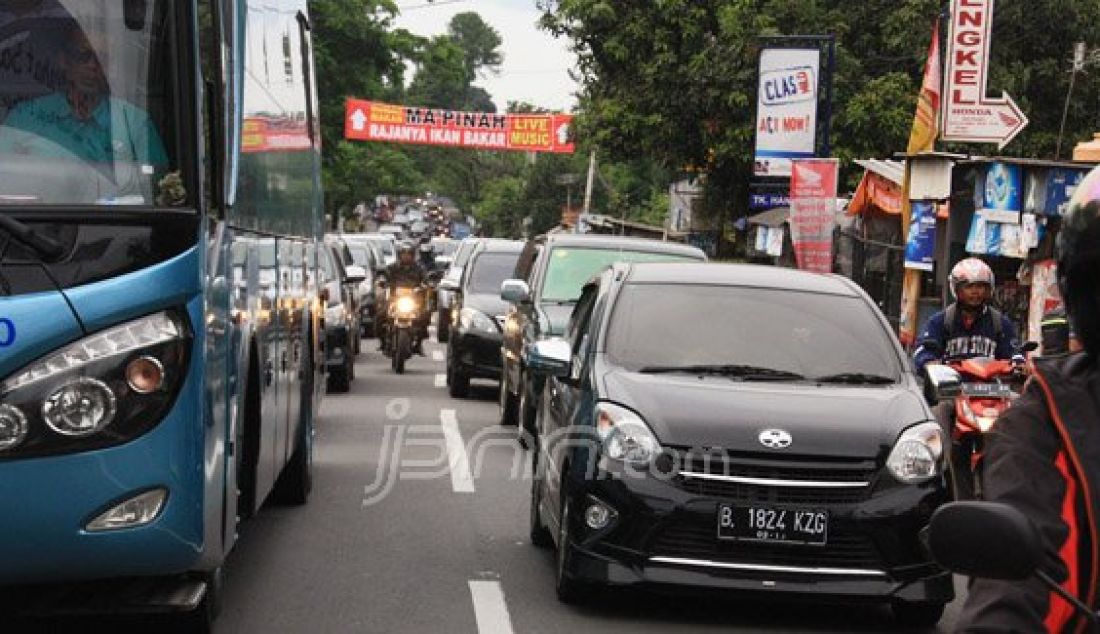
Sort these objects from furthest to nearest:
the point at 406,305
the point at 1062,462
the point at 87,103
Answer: the point at 406,305 < the point at 87,103 < the point at 1062,462

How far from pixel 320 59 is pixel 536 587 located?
153 feet

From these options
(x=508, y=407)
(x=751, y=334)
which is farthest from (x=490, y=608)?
(x=508, y=407)

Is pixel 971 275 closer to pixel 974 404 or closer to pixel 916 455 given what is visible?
pixel 974 404

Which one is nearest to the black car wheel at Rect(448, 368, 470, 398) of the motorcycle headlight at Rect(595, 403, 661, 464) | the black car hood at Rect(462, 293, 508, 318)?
the black car hood at Rect(462, 293, 508, 318)

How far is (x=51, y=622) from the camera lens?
8.01 m

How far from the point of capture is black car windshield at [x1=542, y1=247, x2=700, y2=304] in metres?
16.4

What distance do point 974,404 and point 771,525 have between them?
200cm

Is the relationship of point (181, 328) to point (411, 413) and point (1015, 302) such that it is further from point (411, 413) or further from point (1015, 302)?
point (1015, 302)

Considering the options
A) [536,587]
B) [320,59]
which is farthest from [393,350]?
[320,59]

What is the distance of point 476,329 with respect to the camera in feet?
66.8

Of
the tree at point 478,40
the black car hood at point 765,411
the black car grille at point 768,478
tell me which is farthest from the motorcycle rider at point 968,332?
the tree at point 478,40

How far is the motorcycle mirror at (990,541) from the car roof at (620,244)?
12.8 m

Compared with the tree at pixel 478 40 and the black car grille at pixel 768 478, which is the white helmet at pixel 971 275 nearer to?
the black car grille at pixel 768 478

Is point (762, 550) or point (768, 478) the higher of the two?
point (768, 478)
